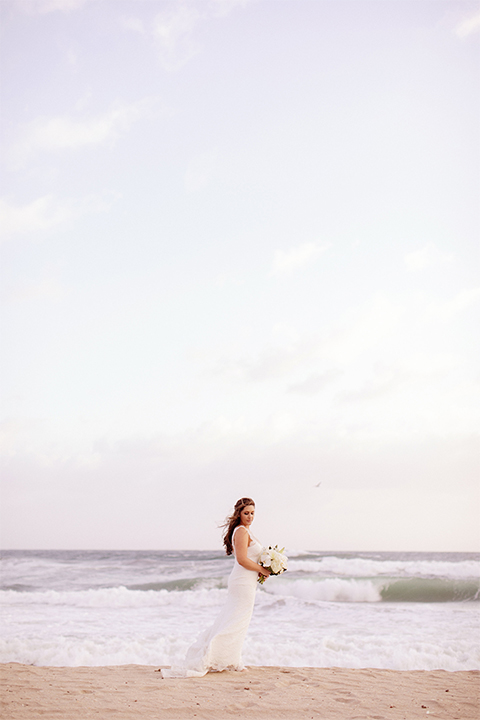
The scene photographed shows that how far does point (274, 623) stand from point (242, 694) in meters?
5.99

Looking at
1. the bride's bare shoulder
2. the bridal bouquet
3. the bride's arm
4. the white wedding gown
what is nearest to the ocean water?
the white wedding gown

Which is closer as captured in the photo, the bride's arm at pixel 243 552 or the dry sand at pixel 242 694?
the dry sand at pixel 242 694

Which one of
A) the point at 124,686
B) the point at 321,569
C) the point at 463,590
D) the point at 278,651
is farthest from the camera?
the point at 321,569

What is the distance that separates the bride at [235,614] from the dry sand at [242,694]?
0.55 feet

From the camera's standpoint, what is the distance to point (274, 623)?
A: 10.9 metres

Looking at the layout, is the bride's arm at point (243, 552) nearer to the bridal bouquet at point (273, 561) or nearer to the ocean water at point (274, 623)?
the bridal bouquet at point (273, 561)

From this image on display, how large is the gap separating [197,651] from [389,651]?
3458 millimetres

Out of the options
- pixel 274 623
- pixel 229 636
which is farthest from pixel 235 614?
pixel 274 623

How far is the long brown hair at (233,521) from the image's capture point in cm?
649

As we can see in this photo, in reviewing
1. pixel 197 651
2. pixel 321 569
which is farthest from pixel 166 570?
pixel 197 651

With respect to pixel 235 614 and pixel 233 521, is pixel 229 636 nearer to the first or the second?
pixel 235 614

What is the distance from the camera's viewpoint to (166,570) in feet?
86.9

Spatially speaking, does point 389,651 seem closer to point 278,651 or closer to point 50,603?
point 278,651

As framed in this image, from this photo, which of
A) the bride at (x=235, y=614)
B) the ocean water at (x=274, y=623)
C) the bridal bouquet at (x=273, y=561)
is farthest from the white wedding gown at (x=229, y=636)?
the ocean water at (x=274, y=623)
